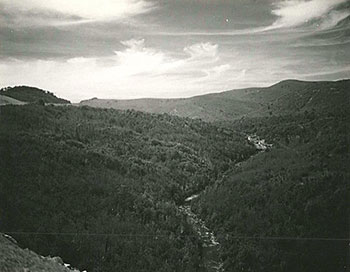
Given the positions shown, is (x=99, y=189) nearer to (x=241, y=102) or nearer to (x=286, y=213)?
(x=286, y=213)

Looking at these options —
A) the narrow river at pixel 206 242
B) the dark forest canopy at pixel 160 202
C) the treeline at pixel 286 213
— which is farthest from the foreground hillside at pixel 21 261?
the treeline at pixel 286 213

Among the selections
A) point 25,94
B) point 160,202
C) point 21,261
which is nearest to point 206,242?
point 160,202

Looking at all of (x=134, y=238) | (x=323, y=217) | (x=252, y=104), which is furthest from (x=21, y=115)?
(x=252, y=104)

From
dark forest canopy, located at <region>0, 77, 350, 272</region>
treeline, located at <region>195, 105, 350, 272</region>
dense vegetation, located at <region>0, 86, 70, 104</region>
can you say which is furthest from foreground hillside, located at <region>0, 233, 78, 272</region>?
dense vegetation, located at <region>0, 86, 70, 104</region>

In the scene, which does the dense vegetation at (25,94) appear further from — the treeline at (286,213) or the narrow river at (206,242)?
the treeline at (286,213)

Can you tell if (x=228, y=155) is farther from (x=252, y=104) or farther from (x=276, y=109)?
(x=252, y=104)

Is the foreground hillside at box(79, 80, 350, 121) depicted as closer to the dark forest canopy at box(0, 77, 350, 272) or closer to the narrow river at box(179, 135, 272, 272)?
the dark forest canopy at box(0, 77, 350, 272)
